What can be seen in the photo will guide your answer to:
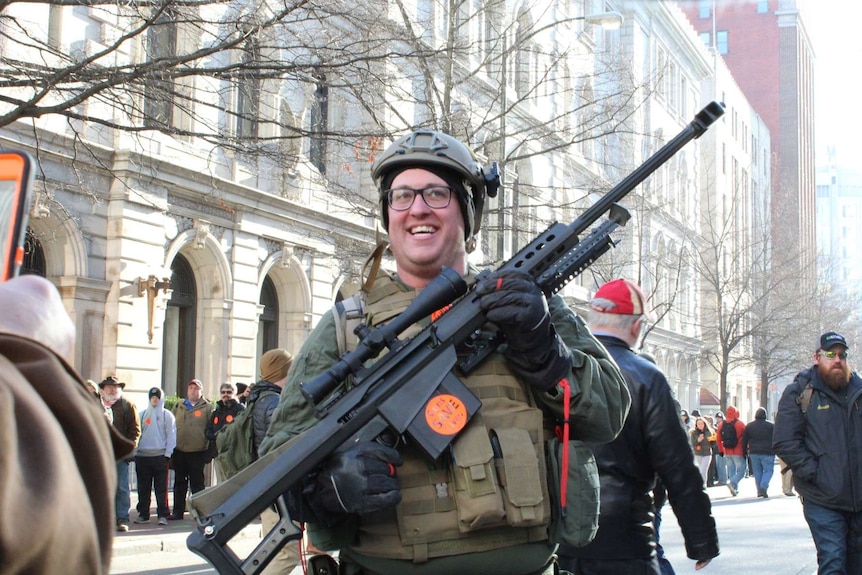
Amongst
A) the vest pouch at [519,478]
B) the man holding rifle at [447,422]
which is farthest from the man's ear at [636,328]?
the vest pouch at [519,478]

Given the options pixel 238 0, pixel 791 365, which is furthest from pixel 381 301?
pixel 791 365

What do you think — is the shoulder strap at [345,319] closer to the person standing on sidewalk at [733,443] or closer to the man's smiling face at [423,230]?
the man's smiling face at [423,230]

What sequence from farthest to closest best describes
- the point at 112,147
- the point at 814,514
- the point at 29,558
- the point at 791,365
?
the point at 791,365 → the point at 112,147 → the point at 814,514 → the point at 29,558

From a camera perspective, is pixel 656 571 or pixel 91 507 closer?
pixel 91 507

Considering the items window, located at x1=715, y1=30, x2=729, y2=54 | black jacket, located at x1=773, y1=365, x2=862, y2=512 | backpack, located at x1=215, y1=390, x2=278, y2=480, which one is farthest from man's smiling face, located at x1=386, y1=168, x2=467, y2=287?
window, located at x1=715, y1=30, x2=729, y2=54

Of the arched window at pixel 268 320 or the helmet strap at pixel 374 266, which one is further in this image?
the arched window at pixel 268 320

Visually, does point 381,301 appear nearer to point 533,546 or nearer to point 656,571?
point 533,546

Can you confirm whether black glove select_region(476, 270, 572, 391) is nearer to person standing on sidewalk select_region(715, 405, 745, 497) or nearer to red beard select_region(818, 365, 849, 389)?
red beard select_region(818, 365, 849, 389)

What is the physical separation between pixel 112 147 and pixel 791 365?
110 ft

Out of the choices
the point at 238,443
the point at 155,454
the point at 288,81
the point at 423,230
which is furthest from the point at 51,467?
the point at 288,81

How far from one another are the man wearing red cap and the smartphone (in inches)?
133

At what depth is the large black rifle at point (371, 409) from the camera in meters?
2.72

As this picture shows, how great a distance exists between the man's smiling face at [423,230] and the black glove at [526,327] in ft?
0.85

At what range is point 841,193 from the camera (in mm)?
162875
